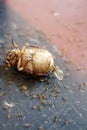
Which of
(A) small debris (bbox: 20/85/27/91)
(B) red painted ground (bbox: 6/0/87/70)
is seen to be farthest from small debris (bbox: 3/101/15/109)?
(B) red painted ground (bbox: 6/0/87/70)

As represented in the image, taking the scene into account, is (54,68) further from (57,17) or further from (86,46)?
(57,17)

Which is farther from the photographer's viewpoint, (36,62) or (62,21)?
(62,21)

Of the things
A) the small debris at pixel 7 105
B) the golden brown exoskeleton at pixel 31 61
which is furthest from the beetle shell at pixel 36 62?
the small debris at pixel 7 105

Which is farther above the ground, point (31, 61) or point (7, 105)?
point (31, 61)

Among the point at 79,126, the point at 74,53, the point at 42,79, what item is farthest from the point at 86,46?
the point at 79,126

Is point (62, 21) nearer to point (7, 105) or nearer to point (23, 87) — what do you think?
point (23, 87)

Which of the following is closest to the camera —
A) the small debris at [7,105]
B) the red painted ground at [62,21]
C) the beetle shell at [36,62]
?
the small debris at [7,105]

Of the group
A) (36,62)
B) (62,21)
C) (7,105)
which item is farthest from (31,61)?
(62,21)

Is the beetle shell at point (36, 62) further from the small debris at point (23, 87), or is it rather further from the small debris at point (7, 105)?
the small debris at point (7, 105)
